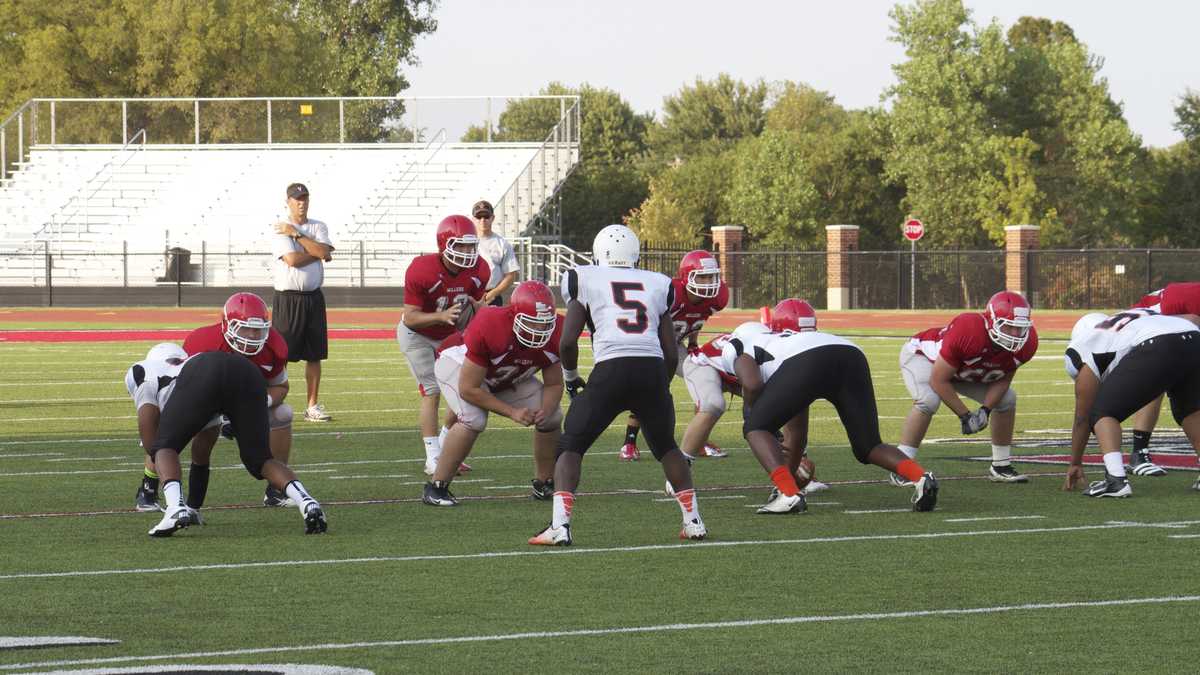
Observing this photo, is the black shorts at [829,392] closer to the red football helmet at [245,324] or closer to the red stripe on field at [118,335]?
the red football helmet at [245,324]

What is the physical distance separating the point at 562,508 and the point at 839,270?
40136 mm

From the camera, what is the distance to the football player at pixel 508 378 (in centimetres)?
940

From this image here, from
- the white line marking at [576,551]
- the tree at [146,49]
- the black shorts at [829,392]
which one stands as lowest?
the white line marking at [576,551]

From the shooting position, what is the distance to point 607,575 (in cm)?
767

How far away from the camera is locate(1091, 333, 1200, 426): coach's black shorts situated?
1012 centimetres

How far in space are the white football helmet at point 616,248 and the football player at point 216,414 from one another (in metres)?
1.76

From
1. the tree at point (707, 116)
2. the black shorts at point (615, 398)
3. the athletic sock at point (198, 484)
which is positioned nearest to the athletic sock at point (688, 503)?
the black shorts at point (615, 398)

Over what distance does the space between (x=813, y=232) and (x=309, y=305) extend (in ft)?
179

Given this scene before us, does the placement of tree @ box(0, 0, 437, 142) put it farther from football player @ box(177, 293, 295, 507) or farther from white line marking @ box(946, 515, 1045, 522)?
white line marking @ box(946, 515, 1045, 522)

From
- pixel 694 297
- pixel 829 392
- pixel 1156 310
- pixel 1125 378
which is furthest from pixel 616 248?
pixel 1156 310

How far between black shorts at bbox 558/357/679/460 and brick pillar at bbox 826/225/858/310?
39.3 metres

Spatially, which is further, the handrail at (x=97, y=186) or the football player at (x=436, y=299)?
the handrail at (x=97, y=186)

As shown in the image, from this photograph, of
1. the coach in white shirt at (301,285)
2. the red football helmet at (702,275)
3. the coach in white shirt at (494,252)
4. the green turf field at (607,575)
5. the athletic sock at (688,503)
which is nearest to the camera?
the green turf field at (607,575)

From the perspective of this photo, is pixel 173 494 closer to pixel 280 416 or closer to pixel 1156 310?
pixel 280 416
